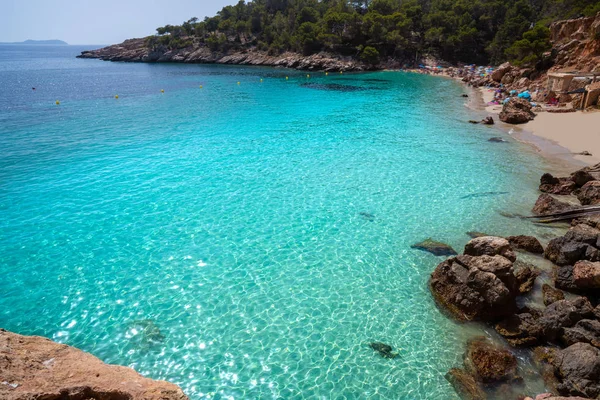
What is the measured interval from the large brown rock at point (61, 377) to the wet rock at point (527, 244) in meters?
12.8

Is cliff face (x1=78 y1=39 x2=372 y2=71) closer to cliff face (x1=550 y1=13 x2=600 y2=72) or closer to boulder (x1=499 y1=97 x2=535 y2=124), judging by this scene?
cliff face (x1=550 y1=13 x2=600 y2=72)

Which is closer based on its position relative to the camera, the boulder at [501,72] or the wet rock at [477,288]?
the wet rock at [477,288]

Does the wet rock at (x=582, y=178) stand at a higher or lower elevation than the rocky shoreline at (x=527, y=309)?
higher

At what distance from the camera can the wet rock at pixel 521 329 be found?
902 cm

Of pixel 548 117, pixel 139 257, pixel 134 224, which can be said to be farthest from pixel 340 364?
pixel 548 117

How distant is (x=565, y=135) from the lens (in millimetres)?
26562

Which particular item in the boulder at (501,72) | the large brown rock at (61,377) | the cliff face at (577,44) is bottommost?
the large brown rock at (61,377)

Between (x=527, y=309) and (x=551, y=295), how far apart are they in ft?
3.40

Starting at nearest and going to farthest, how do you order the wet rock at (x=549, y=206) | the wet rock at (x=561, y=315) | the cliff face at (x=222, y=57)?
1. the wet rock at (x=561, y=315)
2. the wet rock at (x=549, y=206)
3. the cliff face at (x=222, y=57)

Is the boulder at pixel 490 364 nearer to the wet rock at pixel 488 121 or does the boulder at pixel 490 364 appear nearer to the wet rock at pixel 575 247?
the wet rock at pixel 575 247

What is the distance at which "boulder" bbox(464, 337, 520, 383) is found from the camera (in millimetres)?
8072

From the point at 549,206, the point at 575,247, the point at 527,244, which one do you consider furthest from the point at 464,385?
the point at 549,206

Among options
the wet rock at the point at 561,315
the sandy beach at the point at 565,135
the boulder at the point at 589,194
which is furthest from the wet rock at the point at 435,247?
the sandy beach at the point at 565,135

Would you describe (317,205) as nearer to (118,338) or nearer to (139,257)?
(139,257)
